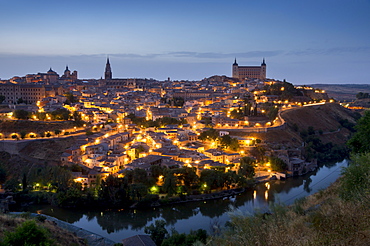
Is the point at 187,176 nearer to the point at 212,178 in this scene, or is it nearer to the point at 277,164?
the point at 212,178

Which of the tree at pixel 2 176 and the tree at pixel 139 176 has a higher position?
the tree at pixel 139 176

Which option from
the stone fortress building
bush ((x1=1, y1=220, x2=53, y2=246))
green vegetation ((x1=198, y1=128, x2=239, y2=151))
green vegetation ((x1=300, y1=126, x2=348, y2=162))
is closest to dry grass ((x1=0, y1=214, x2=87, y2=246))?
bush ((x1=1, y1=220, x2=53, y2=246))

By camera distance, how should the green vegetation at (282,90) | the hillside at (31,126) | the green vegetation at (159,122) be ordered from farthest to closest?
1. the green vegetation at (282,90)
2. the green vegetation at (159,122)
3. the hillside at (31,126)

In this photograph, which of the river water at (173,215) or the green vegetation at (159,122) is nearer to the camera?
the river water at (173,215)

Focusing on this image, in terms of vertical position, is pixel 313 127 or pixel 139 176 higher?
pixel 313 127

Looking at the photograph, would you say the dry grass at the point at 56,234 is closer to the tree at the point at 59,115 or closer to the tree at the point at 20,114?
the tree at the point at 59,115

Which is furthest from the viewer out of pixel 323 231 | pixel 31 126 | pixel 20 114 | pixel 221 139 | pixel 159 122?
pixel 159 122

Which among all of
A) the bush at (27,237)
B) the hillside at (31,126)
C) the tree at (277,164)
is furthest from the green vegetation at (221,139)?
the bush at (27,237)

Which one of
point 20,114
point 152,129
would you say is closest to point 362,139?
point 152,129

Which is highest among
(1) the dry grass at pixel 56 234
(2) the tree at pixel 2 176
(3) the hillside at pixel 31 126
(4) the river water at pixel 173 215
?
(3) the hillside at pixel 31 126

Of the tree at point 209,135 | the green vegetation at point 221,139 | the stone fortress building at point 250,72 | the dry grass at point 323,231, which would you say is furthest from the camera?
the stone fortress building at point 250,72

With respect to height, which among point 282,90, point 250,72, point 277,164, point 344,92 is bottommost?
point 277,164
